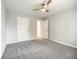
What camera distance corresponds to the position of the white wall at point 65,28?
3318 millimetres

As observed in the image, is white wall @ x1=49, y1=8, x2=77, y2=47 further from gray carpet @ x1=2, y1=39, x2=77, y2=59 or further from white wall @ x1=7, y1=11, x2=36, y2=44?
white wall @ x1=7, y1=11, x2=36, y2=44

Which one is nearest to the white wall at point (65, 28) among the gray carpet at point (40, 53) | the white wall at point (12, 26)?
the gray carpet at point (40, 53)

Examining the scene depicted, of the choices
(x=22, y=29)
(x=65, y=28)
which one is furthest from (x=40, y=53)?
(x=22, y=29)

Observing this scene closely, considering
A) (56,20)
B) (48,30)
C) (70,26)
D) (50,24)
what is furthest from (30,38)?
(70,26)

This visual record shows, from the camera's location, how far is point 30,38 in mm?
5250

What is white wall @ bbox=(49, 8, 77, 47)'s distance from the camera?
332 cm

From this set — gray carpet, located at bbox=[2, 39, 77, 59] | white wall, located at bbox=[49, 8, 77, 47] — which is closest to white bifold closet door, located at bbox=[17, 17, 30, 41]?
gray carpet, located at bbox=[2, 39, 77, 59]

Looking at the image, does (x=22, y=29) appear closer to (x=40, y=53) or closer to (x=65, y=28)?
(x=40, y=53)

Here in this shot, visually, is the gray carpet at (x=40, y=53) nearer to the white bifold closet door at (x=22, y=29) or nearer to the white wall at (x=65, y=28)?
the white wall at (x=65, y=28)

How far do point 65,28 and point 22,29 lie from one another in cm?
356

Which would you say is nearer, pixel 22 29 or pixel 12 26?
pixel 12 26

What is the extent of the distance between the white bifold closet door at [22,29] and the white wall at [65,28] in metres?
2.38

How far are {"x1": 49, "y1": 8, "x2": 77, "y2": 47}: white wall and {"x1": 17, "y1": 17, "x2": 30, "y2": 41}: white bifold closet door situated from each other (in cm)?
238

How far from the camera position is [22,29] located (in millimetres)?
4809
